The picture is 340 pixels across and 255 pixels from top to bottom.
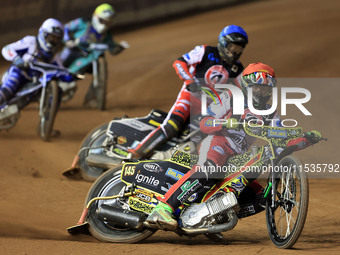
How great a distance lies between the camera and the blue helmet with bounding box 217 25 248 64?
10.1 m

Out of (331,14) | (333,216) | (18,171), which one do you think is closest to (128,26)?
(331,14)

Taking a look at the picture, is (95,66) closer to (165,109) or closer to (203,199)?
(165,109)

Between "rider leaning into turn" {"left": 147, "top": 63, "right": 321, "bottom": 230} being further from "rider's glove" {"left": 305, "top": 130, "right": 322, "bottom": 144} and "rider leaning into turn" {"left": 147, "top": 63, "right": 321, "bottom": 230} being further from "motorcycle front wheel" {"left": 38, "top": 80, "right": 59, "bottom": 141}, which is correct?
"motorcycle front wheel" {"left": 38, "top": 80, "right": 59, "bottom": 141}

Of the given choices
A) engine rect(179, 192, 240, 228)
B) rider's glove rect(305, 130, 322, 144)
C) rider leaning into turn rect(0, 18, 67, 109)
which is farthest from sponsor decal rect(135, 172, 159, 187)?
rider leaning into turn rect(0, 18, 67, 109)

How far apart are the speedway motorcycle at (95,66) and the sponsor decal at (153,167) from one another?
7741mm

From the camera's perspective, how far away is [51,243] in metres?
8.03

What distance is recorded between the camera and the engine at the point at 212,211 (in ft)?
25.6

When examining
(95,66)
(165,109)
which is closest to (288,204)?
(95,66)

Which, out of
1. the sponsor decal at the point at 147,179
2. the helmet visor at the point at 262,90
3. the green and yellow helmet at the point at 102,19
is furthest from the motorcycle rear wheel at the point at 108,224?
the green and yellow helmet at the point at 102,19

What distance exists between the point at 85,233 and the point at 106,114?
8223mm

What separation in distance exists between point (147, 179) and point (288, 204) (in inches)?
60.2

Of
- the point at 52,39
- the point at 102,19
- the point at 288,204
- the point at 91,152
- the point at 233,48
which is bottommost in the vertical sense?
the point at 91,152

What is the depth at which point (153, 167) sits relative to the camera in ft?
27.6

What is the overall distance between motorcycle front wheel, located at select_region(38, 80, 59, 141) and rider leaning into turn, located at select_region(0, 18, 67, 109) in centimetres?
49
